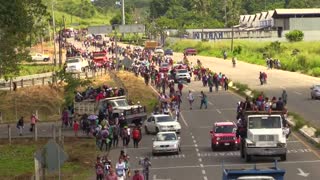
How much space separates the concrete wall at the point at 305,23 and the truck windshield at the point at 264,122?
147378 millimetres

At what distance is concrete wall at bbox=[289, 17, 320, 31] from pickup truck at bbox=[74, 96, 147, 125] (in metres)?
129

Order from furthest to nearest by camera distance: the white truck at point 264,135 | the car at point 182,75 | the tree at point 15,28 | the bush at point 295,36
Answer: the bush at point 295,36, the car at point 182,75, the tree at point 15,28, the white truck at point 264,135

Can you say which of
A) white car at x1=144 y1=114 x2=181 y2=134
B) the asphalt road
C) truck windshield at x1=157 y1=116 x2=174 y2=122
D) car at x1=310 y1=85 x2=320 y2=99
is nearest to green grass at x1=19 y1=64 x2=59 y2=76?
car at x1=310 y1=85 x2=320 y2=99

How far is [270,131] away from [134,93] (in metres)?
38.1

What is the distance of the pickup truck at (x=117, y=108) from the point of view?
5197 centimetres

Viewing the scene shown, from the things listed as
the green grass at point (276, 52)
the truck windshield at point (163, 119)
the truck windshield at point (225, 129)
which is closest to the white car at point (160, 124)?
the truck windshield at point (163, 119)

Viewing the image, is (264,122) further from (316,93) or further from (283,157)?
(316,93)

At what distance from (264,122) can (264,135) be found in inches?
31.0

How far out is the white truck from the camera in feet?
110

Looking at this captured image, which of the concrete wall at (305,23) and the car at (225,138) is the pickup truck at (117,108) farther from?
the concrete wall at (305,23)

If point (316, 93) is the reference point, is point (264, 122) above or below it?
above

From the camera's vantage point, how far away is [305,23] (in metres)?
179

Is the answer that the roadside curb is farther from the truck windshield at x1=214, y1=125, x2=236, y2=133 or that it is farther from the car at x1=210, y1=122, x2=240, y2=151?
the truck windshield at x1=214, y1=125, x2=236, y2=133

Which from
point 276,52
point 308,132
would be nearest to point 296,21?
point 276,52
